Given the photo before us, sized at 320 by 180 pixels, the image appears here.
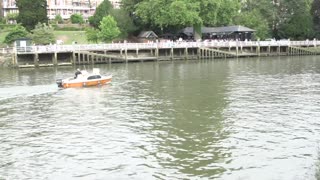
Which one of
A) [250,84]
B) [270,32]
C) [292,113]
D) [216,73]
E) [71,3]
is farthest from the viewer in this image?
[71,3]

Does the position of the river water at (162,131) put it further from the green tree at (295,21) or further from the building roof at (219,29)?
the green tree at (295,21)

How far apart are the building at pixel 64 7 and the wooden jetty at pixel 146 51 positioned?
5523cm

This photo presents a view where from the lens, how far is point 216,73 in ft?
193

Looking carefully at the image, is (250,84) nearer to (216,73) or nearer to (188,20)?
(216,73)

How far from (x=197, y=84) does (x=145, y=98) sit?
9558 millimetres

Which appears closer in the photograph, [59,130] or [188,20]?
[59,130]

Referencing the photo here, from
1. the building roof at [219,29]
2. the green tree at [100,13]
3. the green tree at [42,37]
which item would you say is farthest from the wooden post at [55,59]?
the green tree at [100,13]

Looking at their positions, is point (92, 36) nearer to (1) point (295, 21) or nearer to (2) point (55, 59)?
(2) point (55, 59)

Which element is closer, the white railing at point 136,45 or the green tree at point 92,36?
the white railing at point 136,45

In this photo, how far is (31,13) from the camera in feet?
353

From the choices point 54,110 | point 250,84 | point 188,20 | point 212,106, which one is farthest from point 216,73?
point 188,20

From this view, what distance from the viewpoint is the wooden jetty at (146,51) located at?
247 feet

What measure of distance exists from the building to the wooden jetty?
55.2m

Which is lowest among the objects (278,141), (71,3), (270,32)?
(278,141)
